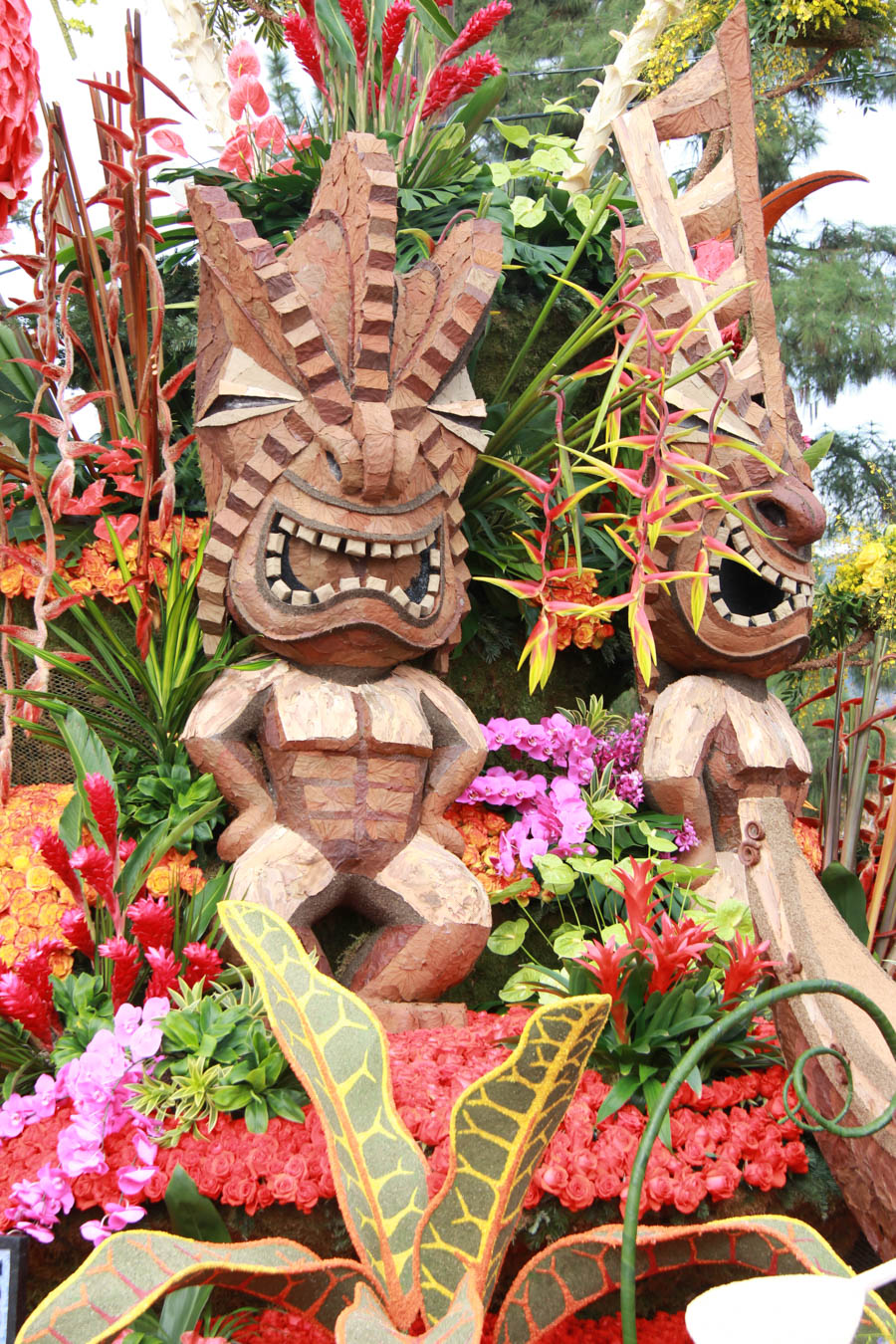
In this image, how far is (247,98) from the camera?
281 cm

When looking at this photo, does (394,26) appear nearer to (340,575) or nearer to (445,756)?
(340,575)

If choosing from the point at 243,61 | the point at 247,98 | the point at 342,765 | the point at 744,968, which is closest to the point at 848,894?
the point at 744,968

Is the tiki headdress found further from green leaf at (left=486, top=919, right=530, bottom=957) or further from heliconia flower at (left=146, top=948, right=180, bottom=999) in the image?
heliconia flower at (left=146, top=948, right=180, bottom=999)

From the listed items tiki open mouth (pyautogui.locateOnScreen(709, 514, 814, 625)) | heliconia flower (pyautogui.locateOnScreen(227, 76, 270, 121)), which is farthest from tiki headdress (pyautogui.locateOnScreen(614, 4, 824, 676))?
heliconia flower (pyautogui.locateOnScreen(227, 76, 270, 121))

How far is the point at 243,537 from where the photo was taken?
7.02 ft

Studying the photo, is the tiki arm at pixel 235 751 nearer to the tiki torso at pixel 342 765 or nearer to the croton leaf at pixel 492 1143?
the tiki torso at pixel 342 765

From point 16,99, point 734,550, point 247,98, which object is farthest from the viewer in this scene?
point 247,98

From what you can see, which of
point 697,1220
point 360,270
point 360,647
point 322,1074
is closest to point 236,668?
point 360,647

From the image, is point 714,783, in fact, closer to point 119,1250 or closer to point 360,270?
point 360,270

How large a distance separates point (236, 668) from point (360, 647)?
0.23 m

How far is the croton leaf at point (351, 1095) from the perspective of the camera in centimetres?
121

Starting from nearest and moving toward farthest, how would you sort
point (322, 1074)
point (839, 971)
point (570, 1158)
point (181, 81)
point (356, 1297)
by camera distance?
point (356, 1297) < point (322, 1074) < point (570, 1158) < point (839, 971) < point (181, 81)

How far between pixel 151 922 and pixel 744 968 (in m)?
0.81

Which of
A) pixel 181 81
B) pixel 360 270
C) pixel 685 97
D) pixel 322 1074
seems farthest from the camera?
pixel 181 81
